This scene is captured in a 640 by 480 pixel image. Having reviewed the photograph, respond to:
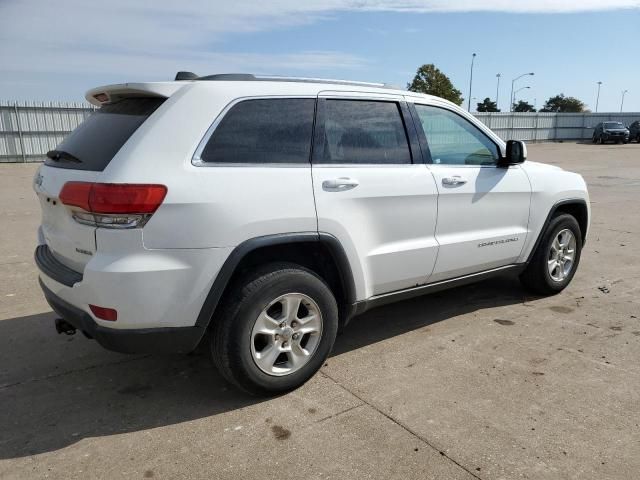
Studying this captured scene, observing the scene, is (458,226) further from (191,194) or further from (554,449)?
(191,194)

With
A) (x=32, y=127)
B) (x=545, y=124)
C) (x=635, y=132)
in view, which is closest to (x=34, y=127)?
(x=32, y=127)

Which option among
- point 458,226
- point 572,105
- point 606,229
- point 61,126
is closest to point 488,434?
point 458,226

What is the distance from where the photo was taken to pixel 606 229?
344 inches

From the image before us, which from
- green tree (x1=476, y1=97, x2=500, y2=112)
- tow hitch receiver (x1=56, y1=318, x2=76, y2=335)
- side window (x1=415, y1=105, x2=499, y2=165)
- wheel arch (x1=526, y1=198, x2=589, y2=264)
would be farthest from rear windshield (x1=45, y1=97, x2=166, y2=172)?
green tree (x1=476, y1=97, x2=500, y2=112)

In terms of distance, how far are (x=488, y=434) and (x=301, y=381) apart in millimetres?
1145

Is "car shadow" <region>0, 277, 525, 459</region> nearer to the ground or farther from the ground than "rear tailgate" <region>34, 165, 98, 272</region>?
nearer to the ground

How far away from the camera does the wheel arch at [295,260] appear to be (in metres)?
2.99

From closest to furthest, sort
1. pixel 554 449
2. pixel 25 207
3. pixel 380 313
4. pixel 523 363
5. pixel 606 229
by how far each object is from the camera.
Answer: pixel 554 449
pixel 523 363
pixel 380 313
pixel 606 229
pixel 25 207

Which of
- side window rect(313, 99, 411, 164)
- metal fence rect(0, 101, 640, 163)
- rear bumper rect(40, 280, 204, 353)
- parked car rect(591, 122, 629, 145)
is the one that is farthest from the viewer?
parked car rect(591, 122, 629, 145)

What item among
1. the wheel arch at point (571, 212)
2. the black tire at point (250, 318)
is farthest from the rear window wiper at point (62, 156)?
the wheel arch at point (571, 212)

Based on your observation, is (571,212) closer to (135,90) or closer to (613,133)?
(135,90)

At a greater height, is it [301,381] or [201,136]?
[201,136]

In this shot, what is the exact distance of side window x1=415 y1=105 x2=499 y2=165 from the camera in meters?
4.12

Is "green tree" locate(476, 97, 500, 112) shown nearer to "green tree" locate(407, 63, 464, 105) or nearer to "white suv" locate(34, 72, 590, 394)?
"green tree" locate(407, 63, 464, 105)
